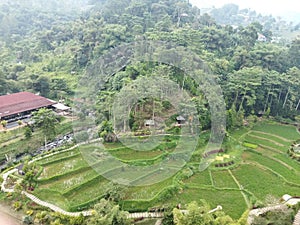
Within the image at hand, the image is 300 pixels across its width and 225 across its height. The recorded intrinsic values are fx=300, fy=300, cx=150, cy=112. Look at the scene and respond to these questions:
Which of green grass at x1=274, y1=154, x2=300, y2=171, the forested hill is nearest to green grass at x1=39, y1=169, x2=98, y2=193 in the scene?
the forested hill

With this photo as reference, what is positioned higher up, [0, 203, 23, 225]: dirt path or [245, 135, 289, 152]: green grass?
[245, 135, 289, 152]: green grass

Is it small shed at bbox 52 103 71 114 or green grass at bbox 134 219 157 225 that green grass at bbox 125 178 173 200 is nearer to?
green grass at bbox 134 219 157 225

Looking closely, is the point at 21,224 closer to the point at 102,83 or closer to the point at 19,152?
the point at 19,152

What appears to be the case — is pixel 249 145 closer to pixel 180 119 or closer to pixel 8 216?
pixel 180 119

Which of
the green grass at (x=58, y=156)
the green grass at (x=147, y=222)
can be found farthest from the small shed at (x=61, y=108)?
the green grass at (x=147, y=222)

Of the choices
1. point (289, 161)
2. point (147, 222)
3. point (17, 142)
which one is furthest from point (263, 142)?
point (17, 142)

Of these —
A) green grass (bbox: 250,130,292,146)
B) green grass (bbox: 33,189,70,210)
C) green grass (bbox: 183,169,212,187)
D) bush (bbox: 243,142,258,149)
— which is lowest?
green grass (bbox: 33,189,70,210)

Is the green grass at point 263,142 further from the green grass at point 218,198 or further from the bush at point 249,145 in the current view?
the green grass at point 218,198
